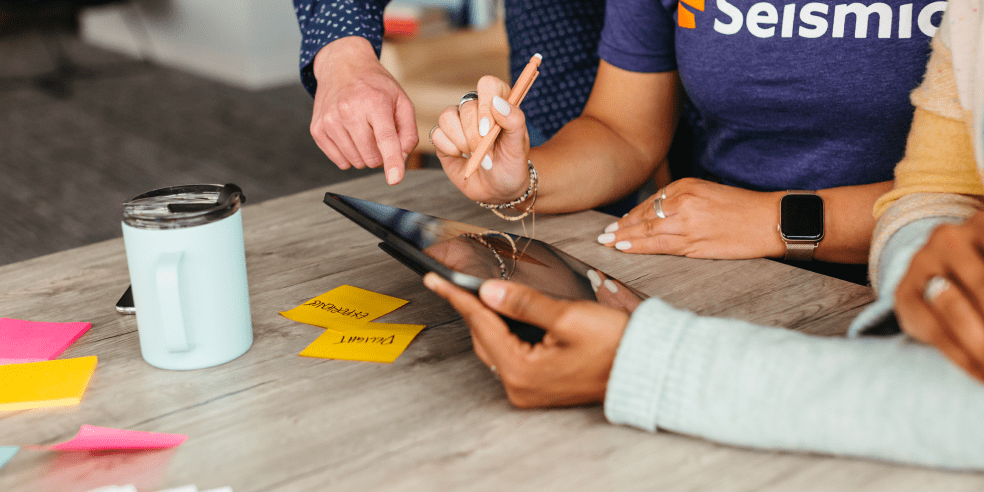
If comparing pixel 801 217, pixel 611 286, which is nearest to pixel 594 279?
pixel 611 286

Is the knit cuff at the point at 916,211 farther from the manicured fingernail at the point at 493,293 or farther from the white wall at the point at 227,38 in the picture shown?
the white wall at the point at 227,38

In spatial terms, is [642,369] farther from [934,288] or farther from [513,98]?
[513,98]

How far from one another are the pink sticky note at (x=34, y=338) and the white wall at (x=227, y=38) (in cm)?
442

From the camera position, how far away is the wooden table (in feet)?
1.59

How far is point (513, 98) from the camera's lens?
2.58ft

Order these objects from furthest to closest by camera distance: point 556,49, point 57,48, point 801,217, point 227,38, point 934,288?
point 57,48
point 227,38
point 556,49
point 801,217
point 934,288

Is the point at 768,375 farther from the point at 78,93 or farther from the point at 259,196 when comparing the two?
the point at 78,93

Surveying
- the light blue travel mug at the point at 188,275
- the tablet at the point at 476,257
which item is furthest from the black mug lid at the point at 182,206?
the tablet at the point at 476,257

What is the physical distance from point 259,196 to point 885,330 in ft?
9.37

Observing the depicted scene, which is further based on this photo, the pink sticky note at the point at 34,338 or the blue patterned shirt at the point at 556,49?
the blue patterned shirt at the point at 556,49

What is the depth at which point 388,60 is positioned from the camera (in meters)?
2.60

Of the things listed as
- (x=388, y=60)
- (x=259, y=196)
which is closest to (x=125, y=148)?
(x=259, y=196)

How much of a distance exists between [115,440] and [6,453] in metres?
0.08

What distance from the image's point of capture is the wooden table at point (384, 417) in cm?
48
